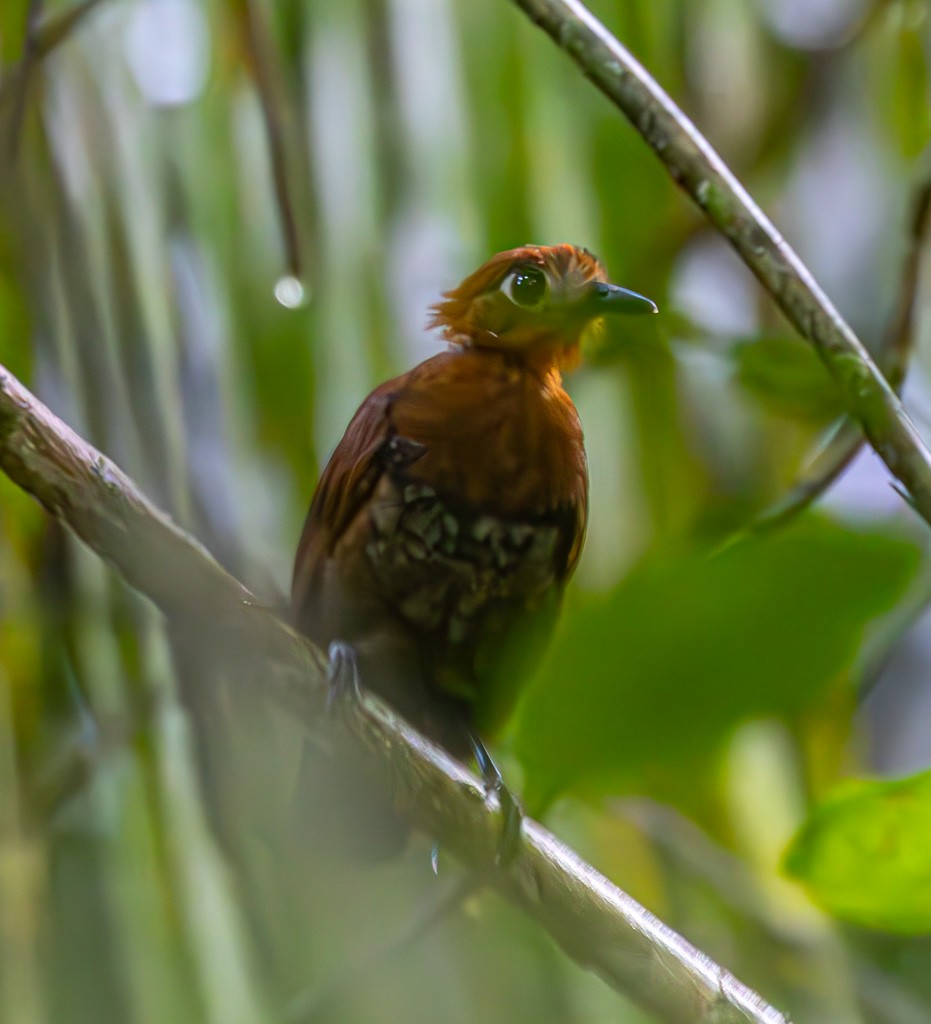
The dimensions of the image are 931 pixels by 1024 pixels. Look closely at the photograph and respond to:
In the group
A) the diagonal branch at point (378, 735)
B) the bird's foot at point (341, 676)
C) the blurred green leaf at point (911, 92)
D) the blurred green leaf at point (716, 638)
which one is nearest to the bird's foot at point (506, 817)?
the diagonal branch at point (378, 735)

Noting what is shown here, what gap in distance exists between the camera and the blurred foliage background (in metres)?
1.13

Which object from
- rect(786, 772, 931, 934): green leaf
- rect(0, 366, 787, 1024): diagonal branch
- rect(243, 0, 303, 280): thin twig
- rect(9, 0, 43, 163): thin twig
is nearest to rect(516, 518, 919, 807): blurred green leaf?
rect(786, 772, 931, 934): green leaf

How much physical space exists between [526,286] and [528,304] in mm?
17

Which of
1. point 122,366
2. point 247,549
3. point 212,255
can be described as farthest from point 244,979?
point 212,255

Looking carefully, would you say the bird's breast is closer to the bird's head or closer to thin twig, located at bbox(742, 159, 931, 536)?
the bird's head

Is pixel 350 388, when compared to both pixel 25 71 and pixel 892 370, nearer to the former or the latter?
pixel 25 71

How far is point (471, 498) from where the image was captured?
111cm

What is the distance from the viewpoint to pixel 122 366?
1.22 m

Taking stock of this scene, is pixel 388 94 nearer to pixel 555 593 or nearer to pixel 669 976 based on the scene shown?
pixel 555 593

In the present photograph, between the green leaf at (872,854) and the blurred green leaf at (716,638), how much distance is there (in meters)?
0.17

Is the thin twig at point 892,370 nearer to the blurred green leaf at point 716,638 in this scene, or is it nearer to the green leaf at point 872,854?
the green leaf at point 872,854

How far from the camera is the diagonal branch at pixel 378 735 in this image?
2.36 ft

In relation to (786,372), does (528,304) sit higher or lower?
higher

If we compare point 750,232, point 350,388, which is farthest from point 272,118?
point 750,232
